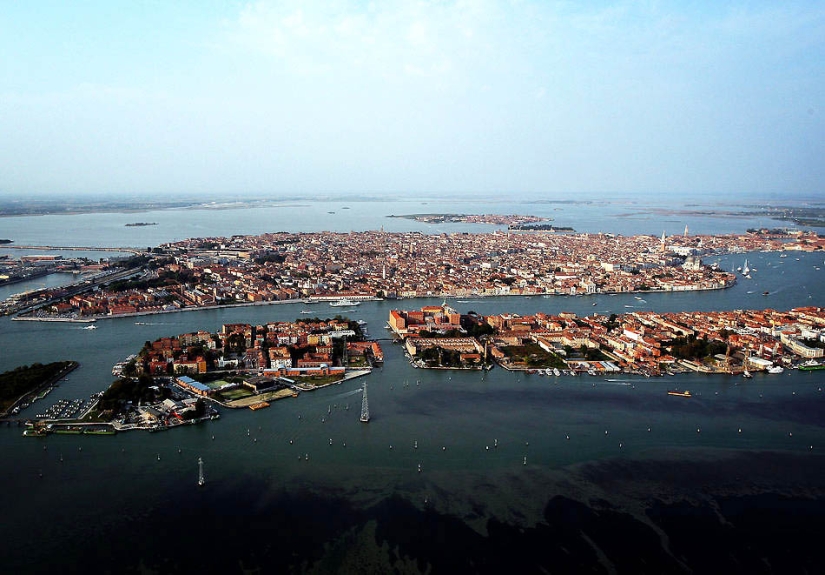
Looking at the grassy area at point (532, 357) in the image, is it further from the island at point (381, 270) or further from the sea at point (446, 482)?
the island at point (381, 270)

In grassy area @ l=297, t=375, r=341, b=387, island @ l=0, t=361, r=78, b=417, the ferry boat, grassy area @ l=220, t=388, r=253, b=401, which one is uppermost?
island @ l=0, t=361, r=78, b=417

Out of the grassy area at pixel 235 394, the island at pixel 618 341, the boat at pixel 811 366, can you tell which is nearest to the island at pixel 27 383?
the grassy area at pixel 235 394

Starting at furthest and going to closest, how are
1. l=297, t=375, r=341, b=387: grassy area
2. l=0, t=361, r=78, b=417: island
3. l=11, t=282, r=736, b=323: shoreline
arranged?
l=11, t=282, r=736, b=323: shoreline
l=297, t=375, r=341, b=387: grassy area
l=0, t=361, r=78, b=417: island

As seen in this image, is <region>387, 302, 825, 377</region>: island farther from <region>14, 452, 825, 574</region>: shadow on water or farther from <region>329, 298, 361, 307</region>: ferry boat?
<region>14, 452, 825, 574</region>: shadow on water

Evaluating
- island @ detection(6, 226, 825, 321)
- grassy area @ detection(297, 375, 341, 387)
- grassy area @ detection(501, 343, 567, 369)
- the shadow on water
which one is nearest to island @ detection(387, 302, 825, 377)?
grassy area @ detection(501, 343, 567, 369)

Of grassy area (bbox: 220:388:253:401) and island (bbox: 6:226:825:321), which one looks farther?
island (bbox: 6:226:825:321)

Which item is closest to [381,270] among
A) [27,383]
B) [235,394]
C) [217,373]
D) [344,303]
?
[344,303]

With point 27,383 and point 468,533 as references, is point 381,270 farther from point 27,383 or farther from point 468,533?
point 468,533

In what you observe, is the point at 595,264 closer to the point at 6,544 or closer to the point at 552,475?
the point at 552,475

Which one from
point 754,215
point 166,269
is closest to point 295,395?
point 166,269
